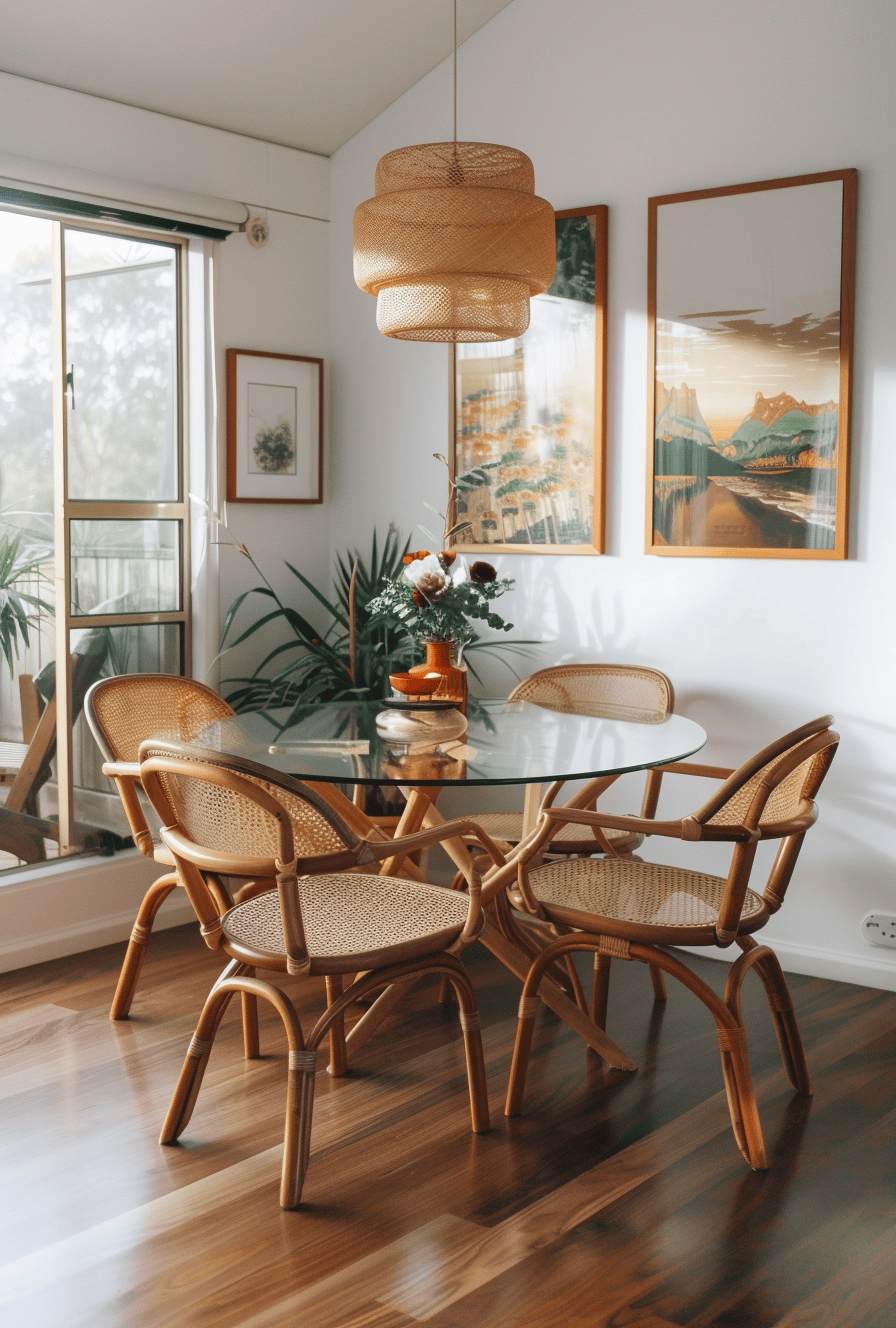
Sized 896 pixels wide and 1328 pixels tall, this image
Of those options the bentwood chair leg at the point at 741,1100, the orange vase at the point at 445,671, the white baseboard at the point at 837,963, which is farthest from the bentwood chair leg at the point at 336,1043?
the white baseboard at the point at 837,963

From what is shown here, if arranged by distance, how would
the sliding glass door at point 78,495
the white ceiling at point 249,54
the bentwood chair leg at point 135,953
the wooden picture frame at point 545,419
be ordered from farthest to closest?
the wooden picture frame at point 545,419 < the sliding glass door at point 78,495 < the white ceiling at point 249,54 < the bentwood chair leg at point 135,953

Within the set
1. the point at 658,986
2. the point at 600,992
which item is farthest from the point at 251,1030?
the point at 658,986

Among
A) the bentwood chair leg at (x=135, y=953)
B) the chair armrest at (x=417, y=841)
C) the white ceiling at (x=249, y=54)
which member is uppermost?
the white ceiling at (x=249, y=54)

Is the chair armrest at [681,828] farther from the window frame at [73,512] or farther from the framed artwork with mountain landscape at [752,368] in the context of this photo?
the window frame at [73,512]

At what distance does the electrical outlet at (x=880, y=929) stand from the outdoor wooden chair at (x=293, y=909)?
1437 mm

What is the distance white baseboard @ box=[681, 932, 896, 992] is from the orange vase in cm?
111

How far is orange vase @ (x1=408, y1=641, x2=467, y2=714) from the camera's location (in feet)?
11.0

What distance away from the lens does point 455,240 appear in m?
2.90

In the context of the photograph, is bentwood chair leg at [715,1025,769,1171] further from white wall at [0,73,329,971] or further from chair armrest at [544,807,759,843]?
white wall at [0,73,329,971]

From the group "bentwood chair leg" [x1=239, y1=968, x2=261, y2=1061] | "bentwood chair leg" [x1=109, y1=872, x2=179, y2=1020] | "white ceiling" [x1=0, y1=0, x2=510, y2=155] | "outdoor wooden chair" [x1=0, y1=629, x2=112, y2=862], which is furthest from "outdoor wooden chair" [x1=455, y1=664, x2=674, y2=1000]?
"white ceiling" [x1=0, y1=0, x2=510, y2=155]

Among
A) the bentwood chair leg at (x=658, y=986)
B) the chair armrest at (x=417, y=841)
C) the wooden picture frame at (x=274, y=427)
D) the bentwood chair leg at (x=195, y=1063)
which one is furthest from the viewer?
the wooden picture frame at (x=274, y=427)

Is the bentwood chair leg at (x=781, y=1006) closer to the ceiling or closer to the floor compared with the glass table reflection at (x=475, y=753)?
closer to the floor

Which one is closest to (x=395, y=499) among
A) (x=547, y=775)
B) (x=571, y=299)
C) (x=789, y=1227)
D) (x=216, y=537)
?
(x=216, y=537)

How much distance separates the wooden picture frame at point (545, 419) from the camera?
Answer: 413 cm
